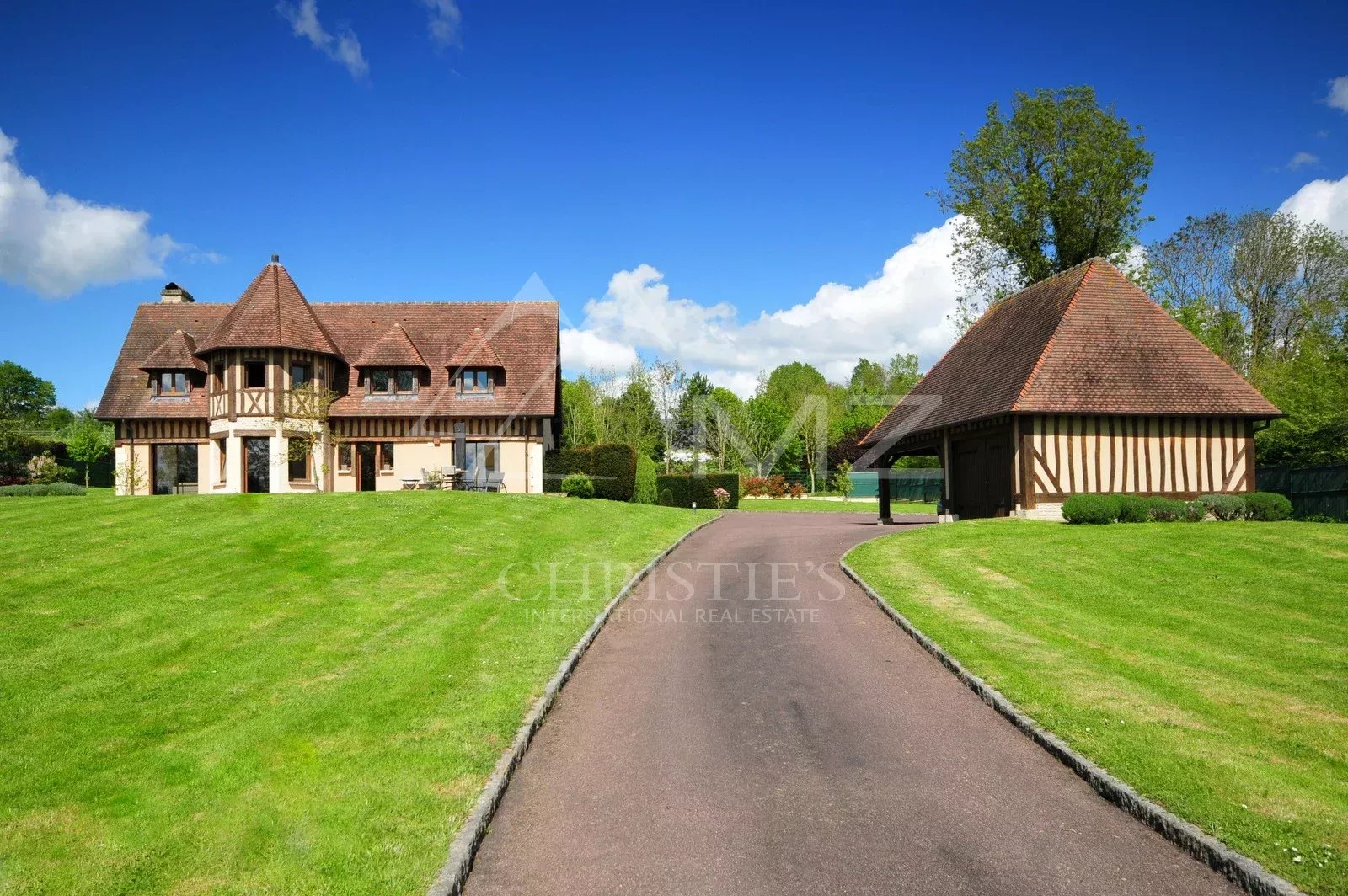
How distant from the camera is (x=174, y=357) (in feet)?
106

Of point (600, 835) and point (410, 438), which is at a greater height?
point (410, 438)

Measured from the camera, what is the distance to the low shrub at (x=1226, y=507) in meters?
21.2

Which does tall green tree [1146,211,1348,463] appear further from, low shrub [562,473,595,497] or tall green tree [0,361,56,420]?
tall green tree [0,361,56,420]

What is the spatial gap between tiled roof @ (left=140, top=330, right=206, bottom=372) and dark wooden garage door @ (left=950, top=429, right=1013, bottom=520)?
27.6m

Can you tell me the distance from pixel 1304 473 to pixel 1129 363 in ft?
23.0

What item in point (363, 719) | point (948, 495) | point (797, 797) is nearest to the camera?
point (797, 797)

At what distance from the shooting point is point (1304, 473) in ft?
83.1

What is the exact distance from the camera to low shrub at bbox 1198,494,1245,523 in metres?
21.2

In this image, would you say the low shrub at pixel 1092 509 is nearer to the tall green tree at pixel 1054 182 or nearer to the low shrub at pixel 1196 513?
the low shrub at pixel 1196 513

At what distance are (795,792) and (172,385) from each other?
3311cm

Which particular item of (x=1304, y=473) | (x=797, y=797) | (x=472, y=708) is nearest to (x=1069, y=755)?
(x=797, y=797)

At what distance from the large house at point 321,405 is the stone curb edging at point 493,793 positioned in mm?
22012

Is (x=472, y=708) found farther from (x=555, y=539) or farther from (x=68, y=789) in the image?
(x=555, y=539)

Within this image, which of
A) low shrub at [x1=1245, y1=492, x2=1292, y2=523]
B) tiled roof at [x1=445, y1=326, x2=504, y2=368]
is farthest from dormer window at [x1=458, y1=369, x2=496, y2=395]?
low shrub at [x1=1245, y1=492, x2=1292, y2=523]
